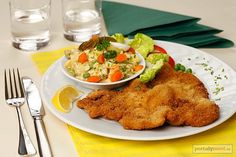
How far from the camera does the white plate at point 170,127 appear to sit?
1527 millimetres

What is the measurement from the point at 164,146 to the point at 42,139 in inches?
15.0

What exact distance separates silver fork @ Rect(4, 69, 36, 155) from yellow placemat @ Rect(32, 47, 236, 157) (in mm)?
144

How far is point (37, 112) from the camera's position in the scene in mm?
1715

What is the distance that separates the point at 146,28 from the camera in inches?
90.4

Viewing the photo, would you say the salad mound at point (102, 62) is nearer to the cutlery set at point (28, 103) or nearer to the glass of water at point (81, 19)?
the cutlery set at point (28, 103)

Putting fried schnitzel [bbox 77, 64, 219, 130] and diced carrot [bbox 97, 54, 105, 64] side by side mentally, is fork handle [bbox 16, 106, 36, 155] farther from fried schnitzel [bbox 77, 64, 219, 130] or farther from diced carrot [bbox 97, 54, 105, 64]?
diced carrot [bbox 97, 54, 105, 64]

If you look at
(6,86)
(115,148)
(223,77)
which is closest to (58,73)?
(6,86)

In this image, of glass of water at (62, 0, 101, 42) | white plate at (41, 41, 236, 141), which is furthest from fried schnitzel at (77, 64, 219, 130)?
glass of water at (62, 0, 101, 42)

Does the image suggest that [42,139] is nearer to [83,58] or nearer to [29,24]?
[83,58]

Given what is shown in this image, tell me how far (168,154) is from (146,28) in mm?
904

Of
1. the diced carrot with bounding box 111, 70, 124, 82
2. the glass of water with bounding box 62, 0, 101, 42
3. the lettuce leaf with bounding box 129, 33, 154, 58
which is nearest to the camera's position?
the diced carrot with bounding box 111, 70, 124, 82

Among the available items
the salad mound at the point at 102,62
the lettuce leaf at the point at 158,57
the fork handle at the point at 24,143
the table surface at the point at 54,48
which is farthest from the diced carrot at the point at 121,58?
the fork handle at the point at 24,143

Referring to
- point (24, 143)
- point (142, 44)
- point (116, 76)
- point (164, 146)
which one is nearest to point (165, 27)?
point (142, 44)

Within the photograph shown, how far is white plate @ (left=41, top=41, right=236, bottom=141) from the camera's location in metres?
1.53
